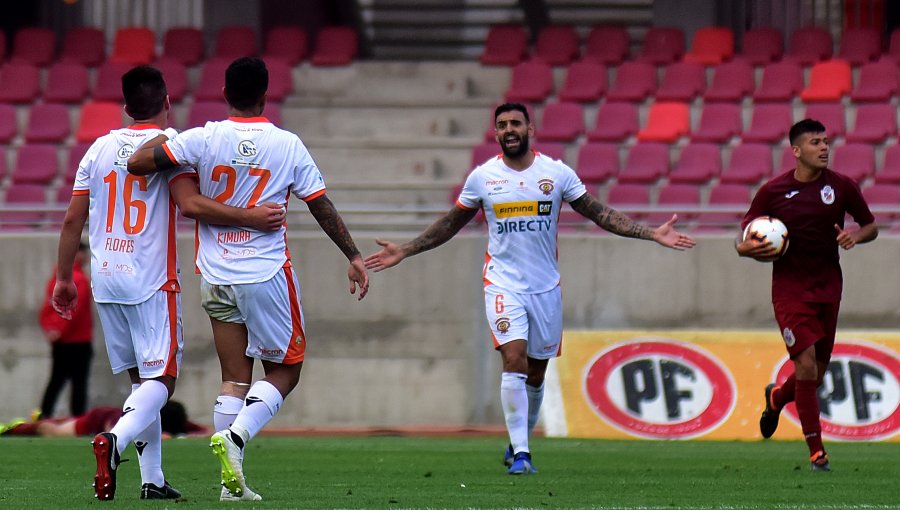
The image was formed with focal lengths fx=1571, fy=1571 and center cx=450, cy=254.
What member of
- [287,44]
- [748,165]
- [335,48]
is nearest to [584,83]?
[748,165]

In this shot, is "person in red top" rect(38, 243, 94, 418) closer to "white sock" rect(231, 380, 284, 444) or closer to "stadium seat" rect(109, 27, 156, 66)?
"stadium seat" rect(109, 27, 156, 66)

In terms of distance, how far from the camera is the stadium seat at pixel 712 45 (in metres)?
20.0

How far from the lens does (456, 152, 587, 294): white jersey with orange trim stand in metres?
9.57

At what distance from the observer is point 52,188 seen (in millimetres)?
18031

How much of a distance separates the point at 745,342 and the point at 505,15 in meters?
10.2

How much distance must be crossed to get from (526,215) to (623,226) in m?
0.64

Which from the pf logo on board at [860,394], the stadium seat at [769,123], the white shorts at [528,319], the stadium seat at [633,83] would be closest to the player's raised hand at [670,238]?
the white shorts at [528,319]

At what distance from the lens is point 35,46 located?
21.2 m

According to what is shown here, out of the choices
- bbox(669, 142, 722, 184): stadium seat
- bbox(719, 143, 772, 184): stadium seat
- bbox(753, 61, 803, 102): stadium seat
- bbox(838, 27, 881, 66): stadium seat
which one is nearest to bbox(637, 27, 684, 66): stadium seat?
bbox(753, 61, 803, 102): stadium seat

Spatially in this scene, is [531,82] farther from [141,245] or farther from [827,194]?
[141,245]

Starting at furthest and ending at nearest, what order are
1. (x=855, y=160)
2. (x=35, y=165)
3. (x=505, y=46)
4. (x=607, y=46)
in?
(x=505, y=46) → (x=607, y=46) → (x=35, y=165) → (x=855, y=160)

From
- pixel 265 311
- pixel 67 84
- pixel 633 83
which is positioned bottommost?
pixel 265 311

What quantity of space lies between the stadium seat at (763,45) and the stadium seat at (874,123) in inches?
81.9

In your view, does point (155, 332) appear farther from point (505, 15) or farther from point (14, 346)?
point (505, 15)
